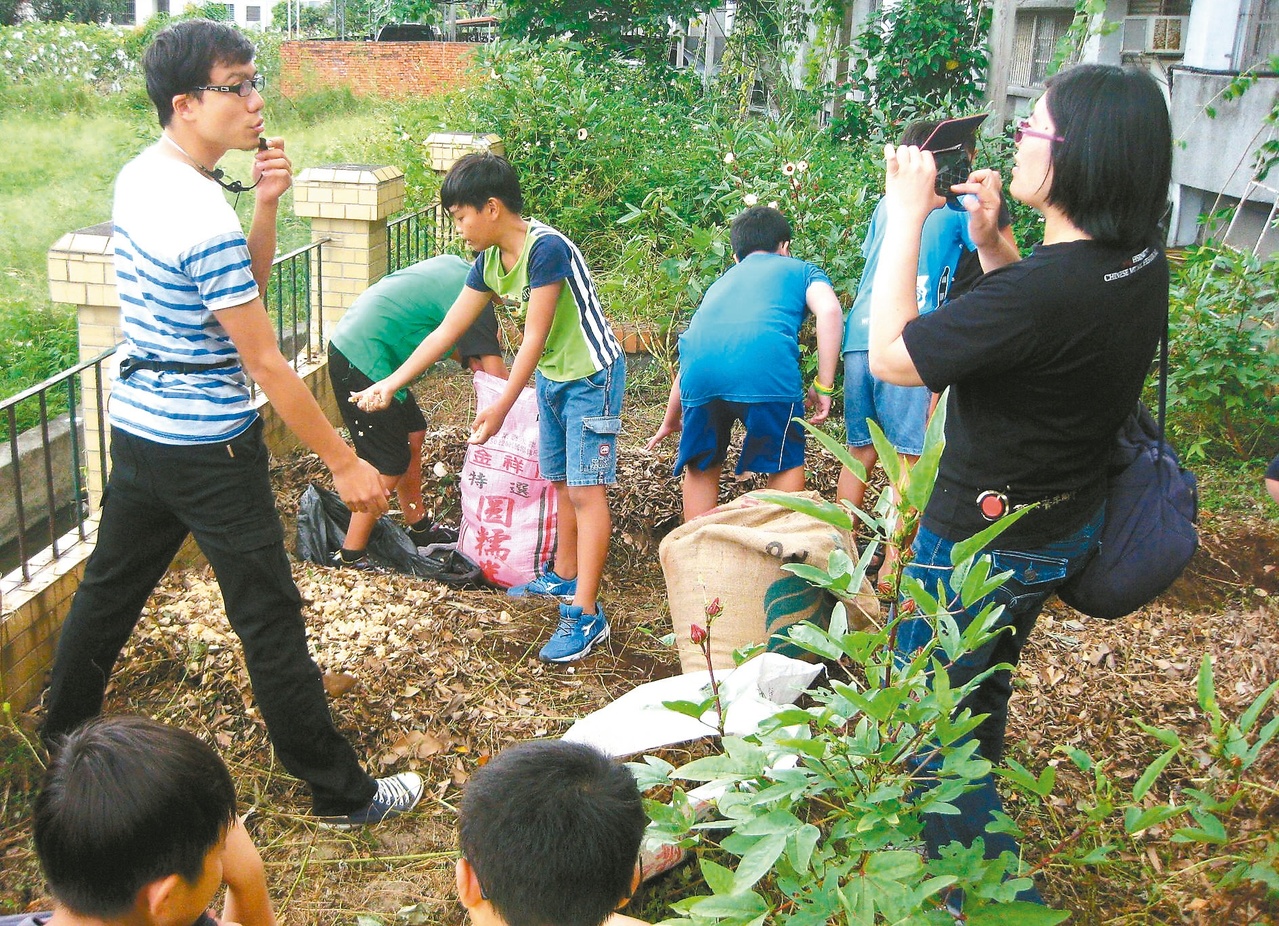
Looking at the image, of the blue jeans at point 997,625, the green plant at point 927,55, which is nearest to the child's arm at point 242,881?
the blue jeans at point 997,625

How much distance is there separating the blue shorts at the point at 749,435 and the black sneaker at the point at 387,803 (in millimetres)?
1557

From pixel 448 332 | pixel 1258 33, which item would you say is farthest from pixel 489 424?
pixel 1258 33

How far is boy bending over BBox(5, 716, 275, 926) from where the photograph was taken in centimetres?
174

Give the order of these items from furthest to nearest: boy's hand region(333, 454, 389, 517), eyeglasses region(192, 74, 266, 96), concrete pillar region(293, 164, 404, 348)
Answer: concrete pillar region(293, 164, 404, 348)
boy's hand region(333, 454, 389, 517)
eyeglasses region(192, 74, 266, 96)

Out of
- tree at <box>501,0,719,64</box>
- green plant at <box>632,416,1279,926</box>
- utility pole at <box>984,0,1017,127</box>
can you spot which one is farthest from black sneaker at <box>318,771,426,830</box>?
tree at <box>501,0,719,64</box>

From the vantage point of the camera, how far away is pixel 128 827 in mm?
1745

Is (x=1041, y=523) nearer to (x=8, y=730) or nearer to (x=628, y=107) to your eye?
(x=8, y=730)

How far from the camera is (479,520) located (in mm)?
4531

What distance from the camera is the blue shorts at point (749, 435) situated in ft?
12.9

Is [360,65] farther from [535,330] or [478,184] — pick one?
[535,330]

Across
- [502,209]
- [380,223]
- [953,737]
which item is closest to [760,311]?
[502,209]

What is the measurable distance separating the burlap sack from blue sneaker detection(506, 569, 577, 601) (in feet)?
3.02

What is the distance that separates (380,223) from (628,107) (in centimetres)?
475

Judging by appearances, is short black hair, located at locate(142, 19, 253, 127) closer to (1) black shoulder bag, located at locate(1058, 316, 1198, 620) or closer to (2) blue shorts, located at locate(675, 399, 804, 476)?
(2) blue shorts, located at locate(675, 399, 804, 476)
